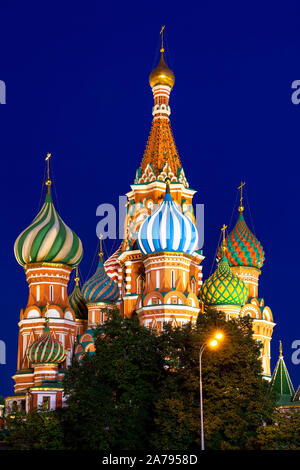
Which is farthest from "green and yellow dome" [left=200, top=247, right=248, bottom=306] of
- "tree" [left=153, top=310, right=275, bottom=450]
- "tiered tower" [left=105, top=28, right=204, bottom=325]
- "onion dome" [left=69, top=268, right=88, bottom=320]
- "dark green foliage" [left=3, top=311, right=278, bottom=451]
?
"tree" [left=153, top=310, right=275, bottom=450]

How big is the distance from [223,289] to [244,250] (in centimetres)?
621

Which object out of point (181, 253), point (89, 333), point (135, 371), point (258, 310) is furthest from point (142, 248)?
point (135, 371)

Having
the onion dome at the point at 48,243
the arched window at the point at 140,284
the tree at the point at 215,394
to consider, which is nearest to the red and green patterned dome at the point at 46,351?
the onion dome at the point at 48,243

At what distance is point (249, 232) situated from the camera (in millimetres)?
64062

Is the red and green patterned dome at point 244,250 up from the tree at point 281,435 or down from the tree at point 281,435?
up

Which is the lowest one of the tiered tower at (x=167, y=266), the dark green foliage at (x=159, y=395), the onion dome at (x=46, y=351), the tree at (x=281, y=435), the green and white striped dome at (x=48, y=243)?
the tree at (x=281, y=435)

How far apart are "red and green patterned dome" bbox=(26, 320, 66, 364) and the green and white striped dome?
20.8 feet

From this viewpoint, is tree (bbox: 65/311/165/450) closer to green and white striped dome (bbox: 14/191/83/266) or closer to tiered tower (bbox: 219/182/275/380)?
green and white striped dome (bbox: 14/191/83/266)

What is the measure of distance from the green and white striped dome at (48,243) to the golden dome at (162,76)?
34.6ft

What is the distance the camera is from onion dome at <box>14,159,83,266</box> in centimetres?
5547

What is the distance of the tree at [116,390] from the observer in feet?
119

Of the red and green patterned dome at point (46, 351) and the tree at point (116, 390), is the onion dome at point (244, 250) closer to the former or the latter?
the red and green patterned dome at point (46, 351)

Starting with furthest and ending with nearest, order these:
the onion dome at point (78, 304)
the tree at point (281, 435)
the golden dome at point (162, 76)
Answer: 1. the onion dome at point (78, 304)
2. the golden dome at point (162, 76)
3. the tree at point (281, 435)

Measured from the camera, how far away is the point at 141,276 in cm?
5588
